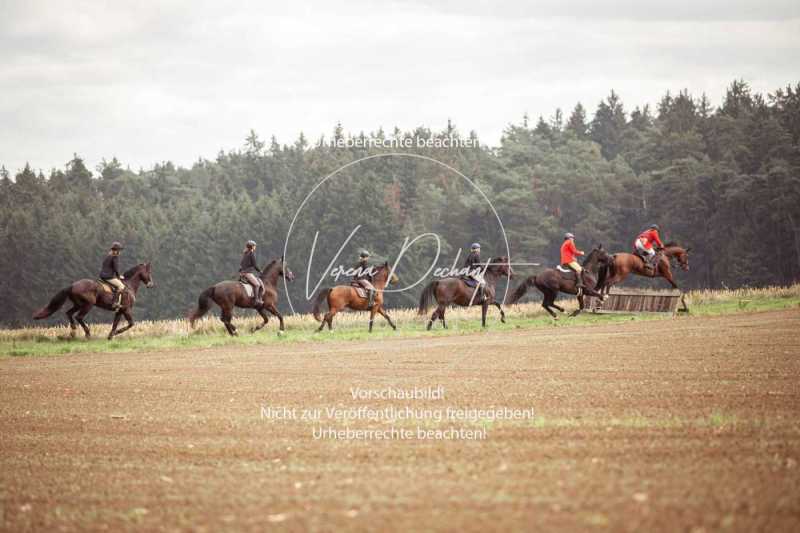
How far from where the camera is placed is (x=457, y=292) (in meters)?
28.1

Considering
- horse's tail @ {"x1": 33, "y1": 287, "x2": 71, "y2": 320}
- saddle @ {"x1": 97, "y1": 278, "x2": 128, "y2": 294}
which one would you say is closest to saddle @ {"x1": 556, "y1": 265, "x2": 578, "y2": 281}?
saddle @ {"x1": 97, "y1": 278, "x2": 128, "y2": 294}

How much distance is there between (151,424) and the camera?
1222 cm

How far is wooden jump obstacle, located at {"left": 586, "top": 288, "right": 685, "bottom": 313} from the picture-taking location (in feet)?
102

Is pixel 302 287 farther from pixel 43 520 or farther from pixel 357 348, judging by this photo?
pixel 43 520

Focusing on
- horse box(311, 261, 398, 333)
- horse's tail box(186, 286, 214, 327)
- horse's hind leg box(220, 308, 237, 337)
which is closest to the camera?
horse's tail box(186, 286, 214, 327)

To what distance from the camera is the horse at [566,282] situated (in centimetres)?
3025

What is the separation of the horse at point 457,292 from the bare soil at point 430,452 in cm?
967

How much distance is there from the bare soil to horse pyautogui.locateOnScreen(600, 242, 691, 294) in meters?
12.4

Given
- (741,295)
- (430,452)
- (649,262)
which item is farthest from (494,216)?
(430,452)

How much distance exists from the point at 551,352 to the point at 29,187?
96.3m

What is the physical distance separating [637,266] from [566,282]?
107 inches

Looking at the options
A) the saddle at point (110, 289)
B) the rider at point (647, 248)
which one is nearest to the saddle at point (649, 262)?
the rider at point (647, 248)

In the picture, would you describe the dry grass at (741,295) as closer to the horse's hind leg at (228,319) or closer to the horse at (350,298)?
the horse at (350,298)

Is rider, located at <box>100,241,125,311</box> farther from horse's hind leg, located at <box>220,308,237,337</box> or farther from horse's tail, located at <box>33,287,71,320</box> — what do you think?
horse's hind leg, located at <box>220,308,237,337</box>
